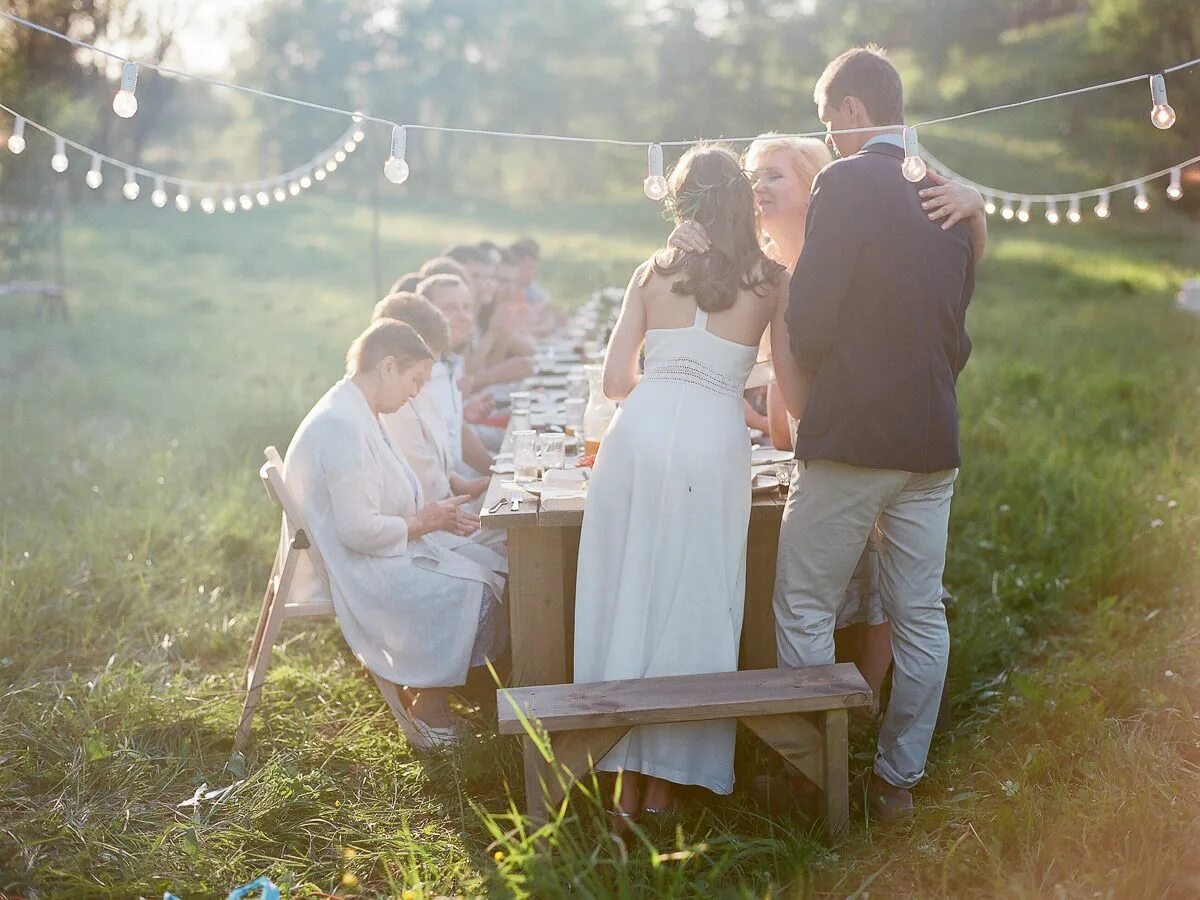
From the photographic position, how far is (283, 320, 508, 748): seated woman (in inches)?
145

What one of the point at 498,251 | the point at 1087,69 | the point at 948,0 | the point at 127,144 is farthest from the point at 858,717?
the point at 127,144

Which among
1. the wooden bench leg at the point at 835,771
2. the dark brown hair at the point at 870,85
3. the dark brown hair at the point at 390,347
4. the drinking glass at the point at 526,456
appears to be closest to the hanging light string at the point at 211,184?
the dark brown hair at the point at 390,347

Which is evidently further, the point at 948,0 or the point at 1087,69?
the point at 948,0

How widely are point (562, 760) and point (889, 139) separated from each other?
1745 millimetres

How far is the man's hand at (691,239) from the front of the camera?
10.3 ft

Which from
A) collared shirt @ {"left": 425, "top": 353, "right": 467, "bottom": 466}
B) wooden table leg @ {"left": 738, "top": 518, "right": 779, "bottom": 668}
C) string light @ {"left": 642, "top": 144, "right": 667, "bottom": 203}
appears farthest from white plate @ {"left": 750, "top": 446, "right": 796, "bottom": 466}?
collared shirt @ {"left": 425, "top": 353, "right": 467, "bottom": 466}

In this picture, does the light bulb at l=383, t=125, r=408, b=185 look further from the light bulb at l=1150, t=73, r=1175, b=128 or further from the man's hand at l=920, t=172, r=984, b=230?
the light bulb at l=1150, t=73, r=1175, b=128

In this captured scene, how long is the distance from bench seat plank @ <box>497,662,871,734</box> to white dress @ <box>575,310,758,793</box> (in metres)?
0.19

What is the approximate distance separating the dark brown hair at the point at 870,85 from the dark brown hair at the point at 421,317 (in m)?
1.64

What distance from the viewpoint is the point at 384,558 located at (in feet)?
12.4

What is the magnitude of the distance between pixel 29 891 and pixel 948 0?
22849 mm

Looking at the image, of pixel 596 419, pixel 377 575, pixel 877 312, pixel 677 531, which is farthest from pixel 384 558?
pixel 877 312

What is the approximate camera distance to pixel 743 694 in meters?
2.93

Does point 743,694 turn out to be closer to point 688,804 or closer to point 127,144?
point 688,804
